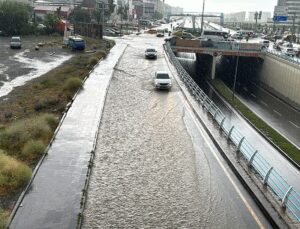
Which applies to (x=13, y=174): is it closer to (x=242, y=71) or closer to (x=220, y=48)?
(x=220, y=48)

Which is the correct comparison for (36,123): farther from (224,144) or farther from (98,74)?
(98,74)

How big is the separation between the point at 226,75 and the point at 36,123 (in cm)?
6075

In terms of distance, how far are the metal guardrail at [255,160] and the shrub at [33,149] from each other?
9.59 meters

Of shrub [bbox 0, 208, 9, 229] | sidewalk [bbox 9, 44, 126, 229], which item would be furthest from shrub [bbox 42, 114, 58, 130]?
shrub [bbox 0, 208, 9, 229]

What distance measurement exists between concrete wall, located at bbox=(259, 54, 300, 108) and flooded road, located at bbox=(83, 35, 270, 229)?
1314 inches

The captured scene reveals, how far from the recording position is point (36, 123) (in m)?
23.0

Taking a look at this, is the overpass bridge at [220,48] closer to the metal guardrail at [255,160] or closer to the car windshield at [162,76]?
the metal guardrail at [255,160]

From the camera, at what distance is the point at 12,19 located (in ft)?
313

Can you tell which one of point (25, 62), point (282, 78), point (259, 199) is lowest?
point (282, 78)

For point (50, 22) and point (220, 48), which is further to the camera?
point (50, 22)

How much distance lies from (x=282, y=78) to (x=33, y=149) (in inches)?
2001

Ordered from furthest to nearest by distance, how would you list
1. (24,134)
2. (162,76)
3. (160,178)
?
(162,76)
(24,134)
(160,178)

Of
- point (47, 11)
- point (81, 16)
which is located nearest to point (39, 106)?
point (81, 16)

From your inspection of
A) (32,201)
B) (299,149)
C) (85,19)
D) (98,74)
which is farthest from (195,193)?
(85,19)
